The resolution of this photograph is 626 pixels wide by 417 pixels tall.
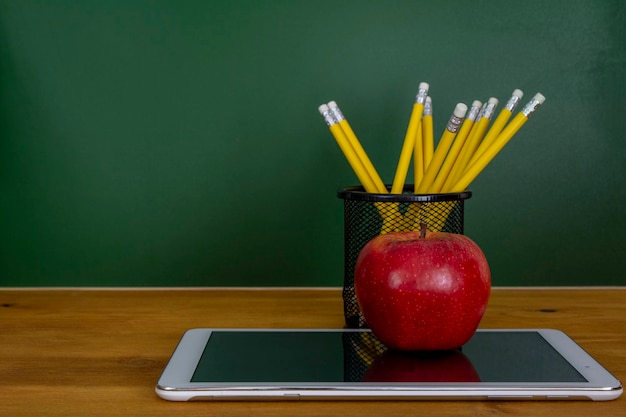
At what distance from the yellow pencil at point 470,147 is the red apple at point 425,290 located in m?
0.13

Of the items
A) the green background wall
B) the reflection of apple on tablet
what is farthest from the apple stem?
the green background wall

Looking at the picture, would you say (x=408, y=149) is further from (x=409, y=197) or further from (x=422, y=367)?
(x=422, y=367)

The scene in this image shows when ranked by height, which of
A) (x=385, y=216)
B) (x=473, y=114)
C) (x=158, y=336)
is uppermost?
(x=473, y=114)

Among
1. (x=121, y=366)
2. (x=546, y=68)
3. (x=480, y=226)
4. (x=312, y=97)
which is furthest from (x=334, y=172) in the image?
(x=121, y=366)

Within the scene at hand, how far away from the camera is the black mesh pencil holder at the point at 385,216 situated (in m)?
0.67

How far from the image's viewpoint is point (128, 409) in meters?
0.50

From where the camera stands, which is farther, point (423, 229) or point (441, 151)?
point (441, 151)

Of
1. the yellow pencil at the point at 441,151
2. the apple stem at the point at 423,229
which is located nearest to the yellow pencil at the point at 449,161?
the yellow pencil at the point at 441,151

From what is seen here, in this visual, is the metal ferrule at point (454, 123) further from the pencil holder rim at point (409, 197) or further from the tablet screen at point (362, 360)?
the tablet screen at point (362, 360)

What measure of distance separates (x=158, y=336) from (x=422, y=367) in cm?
28

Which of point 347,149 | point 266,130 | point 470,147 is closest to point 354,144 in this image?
point 347,149

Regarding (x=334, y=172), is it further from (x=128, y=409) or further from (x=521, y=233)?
(x=128, y=409)

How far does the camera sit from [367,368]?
56 centimetres

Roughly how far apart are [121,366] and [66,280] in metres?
0.39
